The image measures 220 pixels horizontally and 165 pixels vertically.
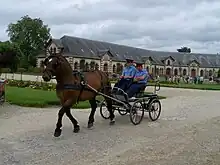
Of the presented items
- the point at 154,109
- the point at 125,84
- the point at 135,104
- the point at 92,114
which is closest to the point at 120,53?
the point at 154,109

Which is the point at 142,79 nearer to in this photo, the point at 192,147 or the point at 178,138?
the point at 178,138

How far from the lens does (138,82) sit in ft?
36.9

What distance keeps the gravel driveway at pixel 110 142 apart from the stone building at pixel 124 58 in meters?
45.4

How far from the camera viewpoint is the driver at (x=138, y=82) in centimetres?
1106

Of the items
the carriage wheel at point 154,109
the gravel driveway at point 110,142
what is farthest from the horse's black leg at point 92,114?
the carriage wheel at point 154,109

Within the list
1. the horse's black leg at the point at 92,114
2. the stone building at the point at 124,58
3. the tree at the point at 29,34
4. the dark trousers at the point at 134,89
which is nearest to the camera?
the horse's black leg at the point at 92,114

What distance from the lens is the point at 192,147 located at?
7559mm

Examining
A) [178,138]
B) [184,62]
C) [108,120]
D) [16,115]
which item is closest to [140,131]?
[178,138]

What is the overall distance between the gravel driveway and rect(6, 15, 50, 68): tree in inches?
2808

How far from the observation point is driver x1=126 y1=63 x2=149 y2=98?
11.1m

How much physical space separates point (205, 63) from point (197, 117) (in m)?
82.9

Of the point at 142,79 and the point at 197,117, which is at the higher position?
the point at 142,79

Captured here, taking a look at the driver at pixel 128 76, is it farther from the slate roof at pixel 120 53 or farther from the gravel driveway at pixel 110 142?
the slate roof at pixel 120 53

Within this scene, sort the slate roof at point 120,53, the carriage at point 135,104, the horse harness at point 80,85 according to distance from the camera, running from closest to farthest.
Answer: the horse harness at point 80,85 < the carriage at point 135,104 < the slate roof at point 120,53
